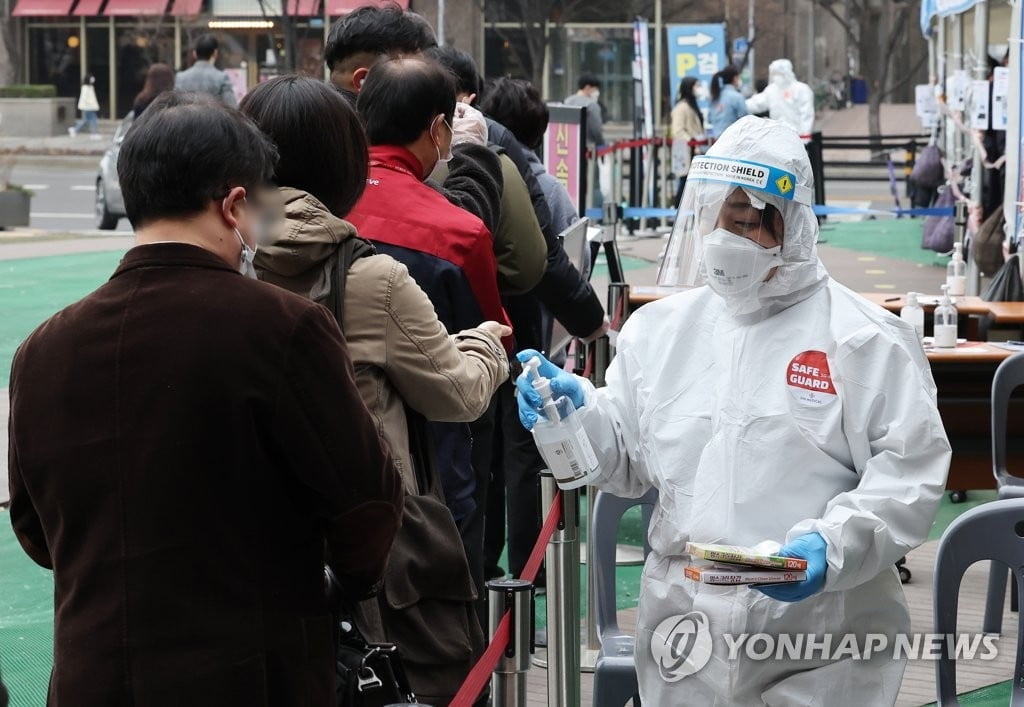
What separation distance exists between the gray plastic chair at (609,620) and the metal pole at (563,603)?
85mm

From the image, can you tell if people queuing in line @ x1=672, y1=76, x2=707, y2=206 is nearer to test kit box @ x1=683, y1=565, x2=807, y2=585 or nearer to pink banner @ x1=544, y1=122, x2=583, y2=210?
pink banner @ x1=544, y1=122, x2=583, y2=210

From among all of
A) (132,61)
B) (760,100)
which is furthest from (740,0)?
(760,100)

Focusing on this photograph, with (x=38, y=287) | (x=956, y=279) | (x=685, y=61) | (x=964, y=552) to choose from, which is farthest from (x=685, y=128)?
(x=964, y=552)

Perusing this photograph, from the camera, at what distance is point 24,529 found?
246 cm

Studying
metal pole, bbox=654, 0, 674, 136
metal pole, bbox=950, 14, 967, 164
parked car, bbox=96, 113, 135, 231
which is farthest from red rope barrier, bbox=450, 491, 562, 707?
metal pole, bbox=654, 0, 674, 136

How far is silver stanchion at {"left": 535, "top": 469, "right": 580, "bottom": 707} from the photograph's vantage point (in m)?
3.71

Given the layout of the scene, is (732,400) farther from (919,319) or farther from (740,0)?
(740,0)

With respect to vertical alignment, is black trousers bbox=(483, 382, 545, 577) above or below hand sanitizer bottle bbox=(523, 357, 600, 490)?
below

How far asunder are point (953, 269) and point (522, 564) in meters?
3.34

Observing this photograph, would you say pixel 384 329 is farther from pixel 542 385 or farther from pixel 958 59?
pixel 958 59

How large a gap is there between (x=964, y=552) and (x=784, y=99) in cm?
1731

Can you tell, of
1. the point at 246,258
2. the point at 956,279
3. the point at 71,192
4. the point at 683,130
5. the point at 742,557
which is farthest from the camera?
the point at 71,192

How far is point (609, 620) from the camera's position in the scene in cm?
411

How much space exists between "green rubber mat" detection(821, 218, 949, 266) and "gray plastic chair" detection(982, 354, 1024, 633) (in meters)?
11.4
